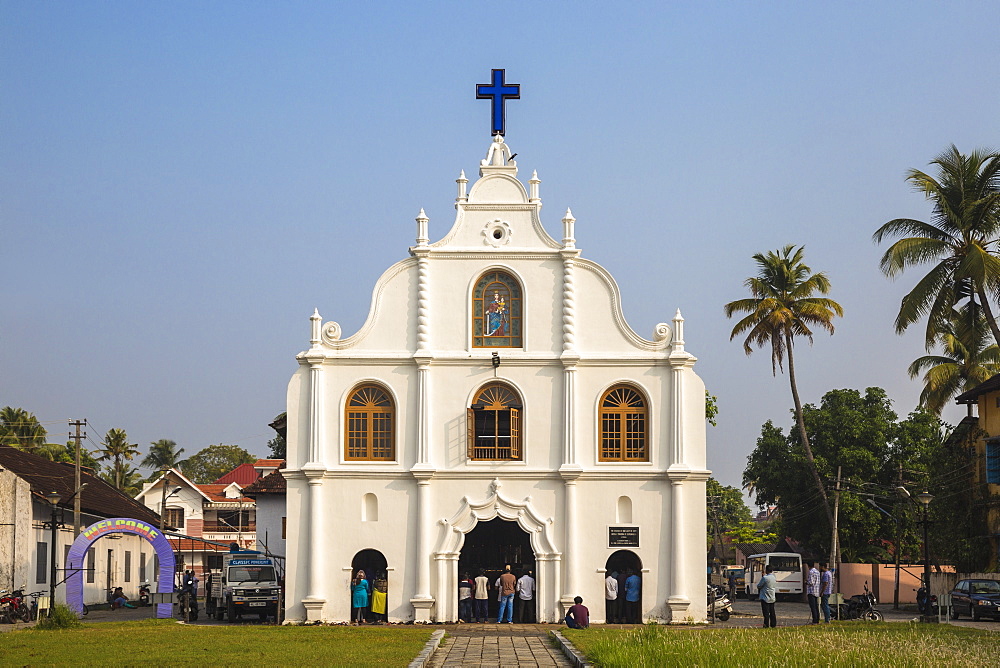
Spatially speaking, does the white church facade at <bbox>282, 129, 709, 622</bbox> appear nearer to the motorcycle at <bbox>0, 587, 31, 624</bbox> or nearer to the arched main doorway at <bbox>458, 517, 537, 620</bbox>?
the arched main doorway at <bbox>458, 517, 537, 620</bbox>

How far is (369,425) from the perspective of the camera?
3347 cm

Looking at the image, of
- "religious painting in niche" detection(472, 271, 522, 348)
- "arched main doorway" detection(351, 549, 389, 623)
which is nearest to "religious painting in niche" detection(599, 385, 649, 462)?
"religious painting in niche" detection(472, 271, 522, 348)

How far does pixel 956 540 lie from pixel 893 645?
2928 centimetres

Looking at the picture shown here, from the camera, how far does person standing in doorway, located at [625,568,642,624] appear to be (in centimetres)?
3256

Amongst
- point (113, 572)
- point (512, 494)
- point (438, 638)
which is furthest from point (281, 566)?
point (438, 638)

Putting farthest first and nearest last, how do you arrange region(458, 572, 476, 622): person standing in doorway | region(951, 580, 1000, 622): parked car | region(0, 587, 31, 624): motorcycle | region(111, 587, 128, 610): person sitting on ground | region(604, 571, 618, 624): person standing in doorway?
region(111, 587, 128, 610): person sitting on ground
region(951, 580, 1000, 622): parked car
region(0, 587, 31, 624): motorcycle
region(458, 572, 476, 622): person standing in doorway
region(604, 571, 618, 624): person standing in doorway

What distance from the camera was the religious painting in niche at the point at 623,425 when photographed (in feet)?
110

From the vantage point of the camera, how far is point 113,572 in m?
47.6

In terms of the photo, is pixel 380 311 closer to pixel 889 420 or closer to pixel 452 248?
pixel 452 248

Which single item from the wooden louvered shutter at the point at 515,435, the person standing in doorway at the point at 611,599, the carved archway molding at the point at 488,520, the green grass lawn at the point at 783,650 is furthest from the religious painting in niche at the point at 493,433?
the green grass lawn at the point at 783,650

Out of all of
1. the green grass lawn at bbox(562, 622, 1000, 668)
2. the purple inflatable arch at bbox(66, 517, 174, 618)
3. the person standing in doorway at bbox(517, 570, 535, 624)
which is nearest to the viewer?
the green grass lawn at bbox(562, 622, 1000, 668)

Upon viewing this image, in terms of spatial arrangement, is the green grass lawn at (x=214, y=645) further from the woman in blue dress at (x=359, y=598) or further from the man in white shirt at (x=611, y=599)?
the man in white shirt at (x=611, y=599)

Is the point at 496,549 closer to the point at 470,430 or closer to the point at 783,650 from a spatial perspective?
the point at 470,430

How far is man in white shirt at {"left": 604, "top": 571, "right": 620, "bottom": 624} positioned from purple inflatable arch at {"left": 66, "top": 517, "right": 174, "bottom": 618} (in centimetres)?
1152
